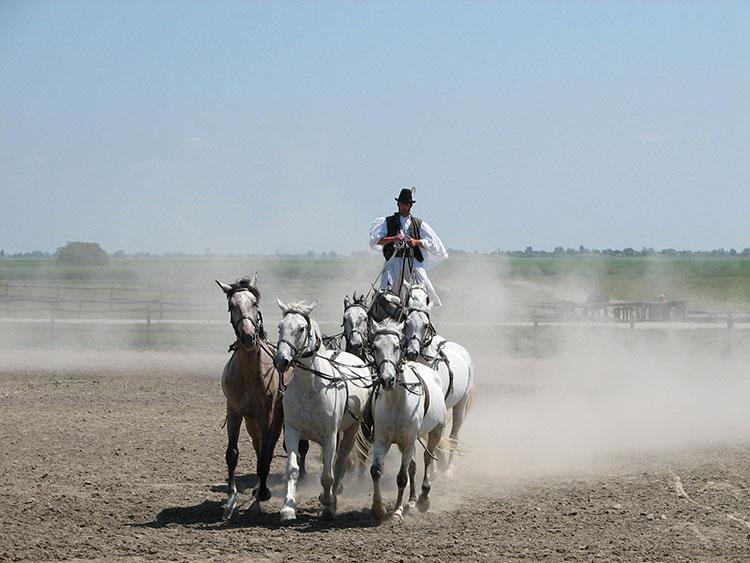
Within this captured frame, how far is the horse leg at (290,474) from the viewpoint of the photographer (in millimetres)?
7727

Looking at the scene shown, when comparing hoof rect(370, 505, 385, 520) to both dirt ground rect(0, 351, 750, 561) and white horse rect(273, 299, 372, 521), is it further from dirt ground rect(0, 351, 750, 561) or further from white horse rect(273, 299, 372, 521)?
white horse rect(273, 299, 372, 521)

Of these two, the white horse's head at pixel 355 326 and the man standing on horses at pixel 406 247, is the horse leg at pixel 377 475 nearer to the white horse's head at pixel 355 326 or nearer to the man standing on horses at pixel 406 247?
the white horse's head at pixel 355 326

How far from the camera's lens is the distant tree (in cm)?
9219

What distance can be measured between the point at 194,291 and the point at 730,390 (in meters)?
29.5

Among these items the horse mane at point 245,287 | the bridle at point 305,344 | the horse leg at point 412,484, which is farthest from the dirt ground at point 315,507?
the horse mane at point 245,287

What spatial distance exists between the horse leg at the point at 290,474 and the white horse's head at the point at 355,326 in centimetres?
118

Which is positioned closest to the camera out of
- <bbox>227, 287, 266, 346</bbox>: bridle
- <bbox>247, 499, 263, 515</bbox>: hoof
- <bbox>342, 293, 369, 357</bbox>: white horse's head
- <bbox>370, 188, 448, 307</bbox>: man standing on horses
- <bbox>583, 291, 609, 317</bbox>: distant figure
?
<bbox>227, 287, 266, 346</bbox>: bridle

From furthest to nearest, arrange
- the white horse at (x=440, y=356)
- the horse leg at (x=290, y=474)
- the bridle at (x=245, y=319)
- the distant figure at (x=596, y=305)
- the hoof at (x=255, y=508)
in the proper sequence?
the distant figure at (x=596, y=305) < the white horse at (x=440, y=356) < the hoof at (x=255, y=508) < the bridle at (x=245, y=319) < the horse leg at (x=290, y=474)

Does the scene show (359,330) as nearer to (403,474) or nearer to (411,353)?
(411,353)

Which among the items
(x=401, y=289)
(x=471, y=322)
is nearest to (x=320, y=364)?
(x=401, y=289)

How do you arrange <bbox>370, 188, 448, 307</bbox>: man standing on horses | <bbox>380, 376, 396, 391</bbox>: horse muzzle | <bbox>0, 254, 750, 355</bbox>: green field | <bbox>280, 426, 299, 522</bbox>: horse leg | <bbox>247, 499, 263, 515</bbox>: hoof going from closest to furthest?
<bbox>380, 376, 396, 391</bbox>: horse muzzle
<bbox>280, 426, 299, 522</bbox>: horse leg
<bbox>247, 499, 263, 515</bbox>: hoof
<bbox>370, 188, 448, 307</bbox>: man standing on horses
<bbox>0, 254, 750, 355</bbox>: green field

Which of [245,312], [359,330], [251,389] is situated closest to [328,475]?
[251,389]

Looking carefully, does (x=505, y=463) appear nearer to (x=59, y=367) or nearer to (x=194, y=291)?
(x=59, y=367)

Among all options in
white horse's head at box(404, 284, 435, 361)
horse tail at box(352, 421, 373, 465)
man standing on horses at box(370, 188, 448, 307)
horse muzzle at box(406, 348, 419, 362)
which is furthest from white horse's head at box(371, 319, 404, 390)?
man standing on horses at box(370, 188, 448, 307)
